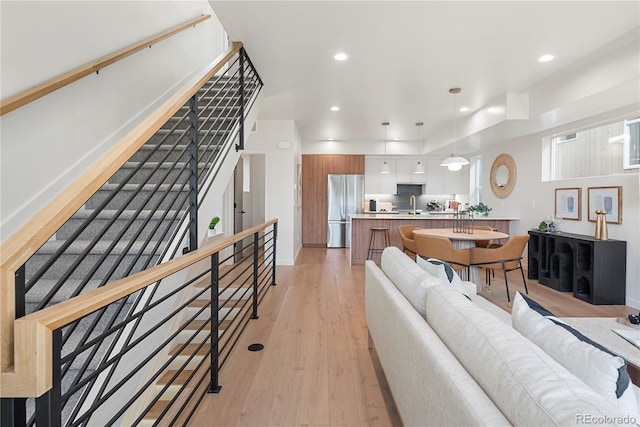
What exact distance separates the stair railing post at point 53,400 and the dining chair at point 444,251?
3506 mm

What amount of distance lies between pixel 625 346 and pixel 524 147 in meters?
4.59

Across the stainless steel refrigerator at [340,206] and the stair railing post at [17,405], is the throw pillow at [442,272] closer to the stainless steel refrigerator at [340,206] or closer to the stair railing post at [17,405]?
the stair railing post at [17,405]

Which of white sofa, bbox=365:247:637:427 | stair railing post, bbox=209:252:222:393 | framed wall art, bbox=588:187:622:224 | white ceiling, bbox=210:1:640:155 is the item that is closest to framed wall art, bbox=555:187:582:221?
framed wall art, bbox=588:187:622:224

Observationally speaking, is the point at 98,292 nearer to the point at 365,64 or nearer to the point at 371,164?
the point at 365,64

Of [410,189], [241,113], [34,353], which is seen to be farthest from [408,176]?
[34,353]

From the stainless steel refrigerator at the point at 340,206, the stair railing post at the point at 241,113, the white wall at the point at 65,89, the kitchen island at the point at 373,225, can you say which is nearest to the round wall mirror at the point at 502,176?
the kitchen island at the point at 373,225

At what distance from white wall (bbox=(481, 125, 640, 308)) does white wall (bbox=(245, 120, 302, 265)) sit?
3.95 m

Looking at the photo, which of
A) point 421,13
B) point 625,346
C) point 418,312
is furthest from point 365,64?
point 625,346

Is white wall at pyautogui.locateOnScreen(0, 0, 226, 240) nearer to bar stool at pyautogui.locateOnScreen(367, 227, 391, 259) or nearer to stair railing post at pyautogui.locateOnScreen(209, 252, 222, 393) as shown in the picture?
stair railing post at pyautogui.locateOnScreen(209, 252, 222, 393)

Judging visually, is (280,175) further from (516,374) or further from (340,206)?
(516,374)

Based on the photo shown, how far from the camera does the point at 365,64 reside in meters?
3.48

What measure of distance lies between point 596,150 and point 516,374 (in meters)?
4.82

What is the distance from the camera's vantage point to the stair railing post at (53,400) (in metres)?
0.70

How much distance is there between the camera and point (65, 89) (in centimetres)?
227
